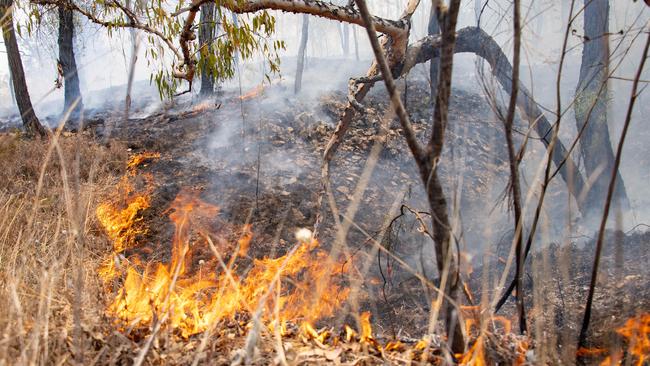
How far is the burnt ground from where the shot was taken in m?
3.66

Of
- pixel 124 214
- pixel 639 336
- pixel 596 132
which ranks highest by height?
pixel 596 132

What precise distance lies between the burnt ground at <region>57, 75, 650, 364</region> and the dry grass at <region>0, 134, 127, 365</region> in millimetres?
720

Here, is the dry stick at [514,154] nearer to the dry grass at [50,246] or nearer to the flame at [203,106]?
the dry grass at [50,246]

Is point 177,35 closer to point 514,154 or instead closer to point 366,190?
point 514,154

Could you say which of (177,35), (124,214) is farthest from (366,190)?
(177,35)

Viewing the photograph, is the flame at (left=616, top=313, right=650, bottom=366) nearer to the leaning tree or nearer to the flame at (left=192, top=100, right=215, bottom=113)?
the leaning tree

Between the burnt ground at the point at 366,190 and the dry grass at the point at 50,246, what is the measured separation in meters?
0.72

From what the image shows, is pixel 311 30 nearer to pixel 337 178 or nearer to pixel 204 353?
pixel 337 178

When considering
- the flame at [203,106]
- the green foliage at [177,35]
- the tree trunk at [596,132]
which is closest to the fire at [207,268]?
the green foliage at [177,35]

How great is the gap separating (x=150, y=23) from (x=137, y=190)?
2.88m

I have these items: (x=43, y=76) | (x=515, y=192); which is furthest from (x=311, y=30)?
(x=515, y=192)

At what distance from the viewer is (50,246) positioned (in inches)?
126

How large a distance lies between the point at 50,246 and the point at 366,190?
4.60 meters

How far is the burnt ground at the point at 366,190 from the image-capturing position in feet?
12.0
